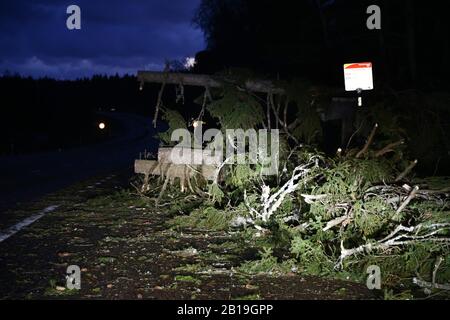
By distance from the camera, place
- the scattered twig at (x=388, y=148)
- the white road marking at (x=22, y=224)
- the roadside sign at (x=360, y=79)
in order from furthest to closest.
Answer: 1. the roadside sign at (x=360, y=79)
2. the scattered twig at (x=388, y=148)
3. the white road marking at (x=22, y=224)

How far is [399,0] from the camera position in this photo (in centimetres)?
1630

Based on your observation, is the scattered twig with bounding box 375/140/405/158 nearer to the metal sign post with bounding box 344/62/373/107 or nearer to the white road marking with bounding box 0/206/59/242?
the metal sign post with bounding box 344/62/373/107

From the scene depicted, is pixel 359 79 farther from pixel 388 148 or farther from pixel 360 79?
pixel 388 148

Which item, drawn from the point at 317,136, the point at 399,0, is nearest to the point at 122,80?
the point at 399,0

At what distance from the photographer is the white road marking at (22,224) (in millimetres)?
6473

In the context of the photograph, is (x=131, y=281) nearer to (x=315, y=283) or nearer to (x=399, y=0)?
(x=315, y=283)

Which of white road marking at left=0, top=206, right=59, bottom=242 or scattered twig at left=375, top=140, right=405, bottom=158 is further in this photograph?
scattered twig at left=375, top=140, right=405, bottom=158

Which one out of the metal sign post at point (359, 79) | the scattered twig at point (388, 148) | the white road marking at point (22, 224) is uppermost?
the metal sign post at point (359, 79)

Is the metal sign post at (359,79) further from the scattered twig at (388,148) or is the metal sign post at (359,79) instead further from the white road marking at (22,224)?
the white road marking at (22,224)

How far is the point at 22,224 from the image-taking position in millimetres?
7117

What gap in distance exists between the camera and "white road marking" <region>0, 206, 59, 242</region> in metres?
6.47

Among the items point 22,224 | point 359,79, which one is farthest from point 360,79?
point 22,224

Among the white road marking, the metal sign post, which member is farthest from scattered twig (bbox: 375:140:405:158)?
the white road marking

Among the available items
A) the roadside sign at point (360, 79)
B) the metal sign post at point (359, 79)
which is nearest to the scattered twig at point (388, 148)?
the metal sign post at point (359, 79)
